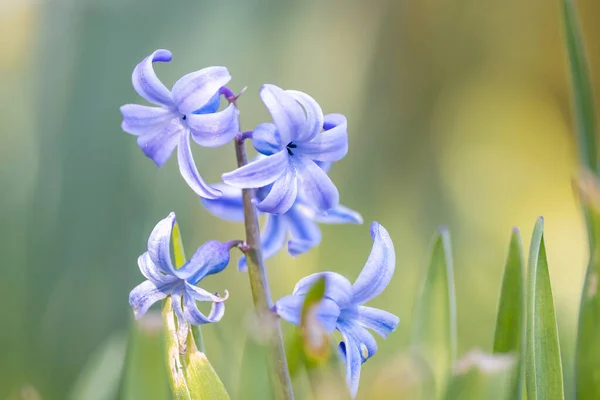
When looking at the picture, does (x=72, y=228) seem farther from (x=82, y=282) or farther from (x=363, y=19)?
(x=363, y=19)

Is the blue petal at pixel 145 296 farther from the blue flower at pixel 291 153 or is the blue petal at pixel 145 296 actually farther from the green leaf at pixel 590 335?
the green leaf at pixel 590 335

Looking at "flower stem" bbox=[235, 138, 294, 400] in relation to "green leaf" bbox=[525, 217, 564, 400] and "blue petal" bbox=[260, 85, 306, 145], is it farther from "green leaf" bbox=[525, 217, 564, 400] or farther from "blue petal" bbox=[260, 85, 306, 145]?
"green leaf" bbox=[525, 217, 564, 400]

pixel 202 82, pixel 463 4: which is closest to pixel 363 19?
pixel 463 4

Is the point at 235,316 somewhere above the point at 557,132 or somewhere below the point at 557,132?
below

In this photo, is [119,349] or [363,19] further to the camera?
[363,19]

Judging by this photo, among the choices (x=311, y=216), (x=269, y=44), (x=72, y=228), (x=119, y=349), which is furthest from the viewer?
(x=269, y=44)

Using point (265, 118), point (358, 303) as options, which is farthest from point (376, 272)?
point (265, 118)

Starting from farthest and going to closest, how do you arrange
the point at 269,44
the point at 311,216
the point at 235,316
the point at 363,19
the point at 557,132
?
the point at 363,19, the point at 557,132, the point at 269,44, the point at 235,316, the point at 311,216

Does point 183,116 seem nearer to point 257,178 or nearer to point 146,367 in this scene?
point 257,178
